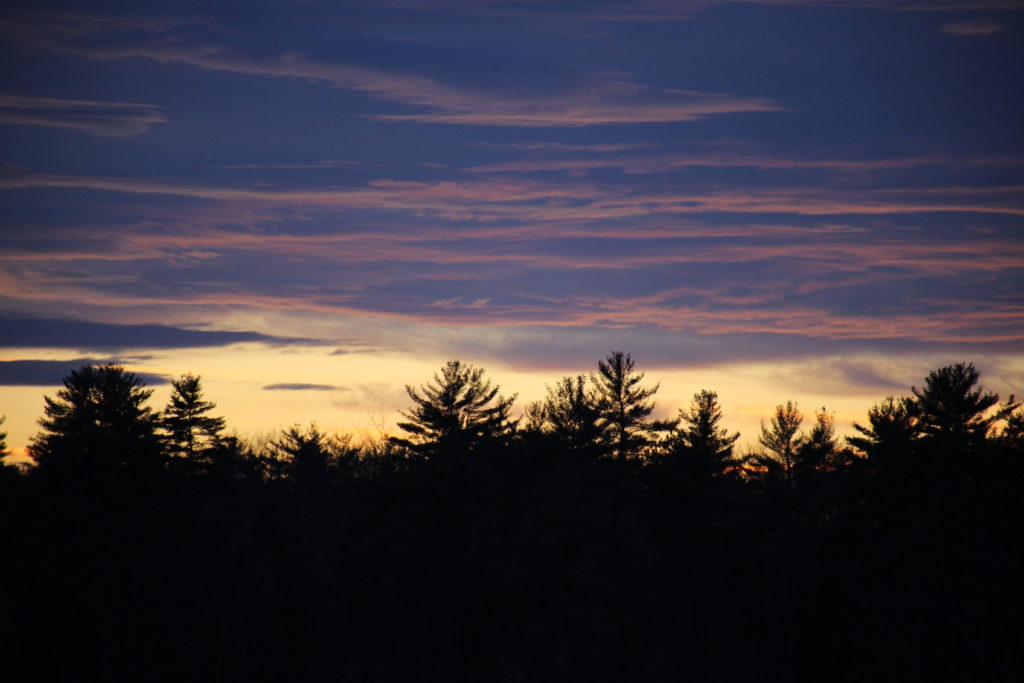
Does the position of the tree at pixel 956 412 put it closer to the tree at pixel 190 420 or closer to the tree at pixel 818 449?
the tree at pixel 818 449

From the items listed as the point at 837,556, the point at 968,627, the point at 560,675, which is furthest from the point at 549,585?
the point at 968,627

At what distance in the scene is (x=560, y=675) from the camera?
37844mm

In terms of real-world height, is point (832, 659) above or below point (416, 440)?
below

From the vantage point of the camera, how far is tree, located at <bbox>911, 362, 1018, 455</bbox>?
39156 mm

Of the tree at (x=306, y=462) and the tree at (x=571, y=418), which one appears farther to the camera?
the tree at (x=306, y=462)

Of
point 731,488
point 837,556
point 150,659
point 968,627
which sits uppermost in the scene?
point 731,488

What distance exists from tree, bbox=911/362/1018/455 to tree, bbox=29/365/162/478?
3803 cm

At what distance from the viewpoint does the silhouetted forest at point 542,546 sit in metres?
38.3

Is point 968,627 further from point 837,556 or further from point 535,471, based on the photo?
point 535,471

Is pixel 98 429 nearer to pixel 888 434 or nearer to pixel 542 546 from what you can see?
pixel 542 546

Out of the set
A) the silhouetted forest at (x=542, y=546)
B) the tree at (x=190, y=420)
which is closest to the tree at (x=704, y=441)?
the silhouetted forest at (x=542, y=546)

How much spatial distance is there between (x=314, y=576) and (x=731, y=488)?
27074 mm

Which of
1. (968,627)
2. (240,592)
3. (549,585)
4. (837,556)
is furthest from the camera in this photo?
(240,592)

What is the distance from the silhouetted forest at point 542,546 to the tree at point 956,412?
10 cm
